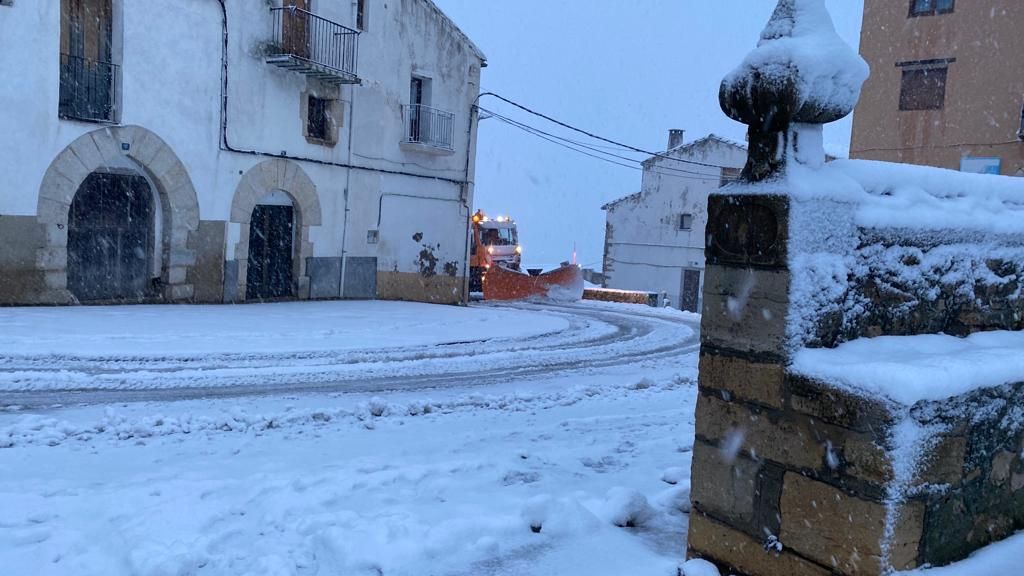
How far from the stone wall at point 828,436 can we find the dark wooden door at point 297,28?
46.6 ft

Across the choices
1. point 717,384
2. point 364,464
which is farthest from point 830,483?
point 364,464

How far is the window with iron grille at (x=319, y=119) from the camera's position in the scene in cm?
1630

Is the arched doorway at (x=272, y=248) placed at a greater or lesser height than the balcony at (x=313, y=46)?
lesser

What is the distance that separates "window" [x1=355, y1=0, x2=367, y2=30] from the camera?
55.4ft

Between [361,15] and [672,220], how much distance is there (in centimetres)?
1848

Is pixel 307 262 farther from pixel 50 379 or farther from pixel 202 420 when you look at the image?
pixel 202 420

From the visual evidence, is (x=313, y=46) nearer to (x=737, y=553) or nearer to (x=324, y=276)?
(x=324, y=276)

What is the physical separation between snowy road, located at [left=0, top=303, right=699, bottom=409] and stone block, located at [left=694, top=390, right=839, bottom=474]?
4613mm

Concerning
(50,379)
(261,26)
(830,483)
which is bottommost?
(50,379)

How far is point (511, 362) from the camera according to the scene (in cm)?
930

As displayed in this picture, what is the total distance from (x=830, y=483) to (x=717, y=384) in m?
0.59

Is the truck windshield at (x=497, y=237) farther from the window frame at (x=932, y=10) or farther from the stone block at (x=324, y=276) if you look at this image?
the window frame at (x=932, y=10)

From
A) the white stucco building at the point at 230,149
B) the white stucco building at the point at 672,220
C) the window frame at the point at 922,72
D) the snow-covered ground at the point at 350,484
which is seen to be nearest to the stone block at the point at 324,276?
the white stucco building at the point at 230,149

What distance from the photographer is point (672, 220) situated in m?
32.0
